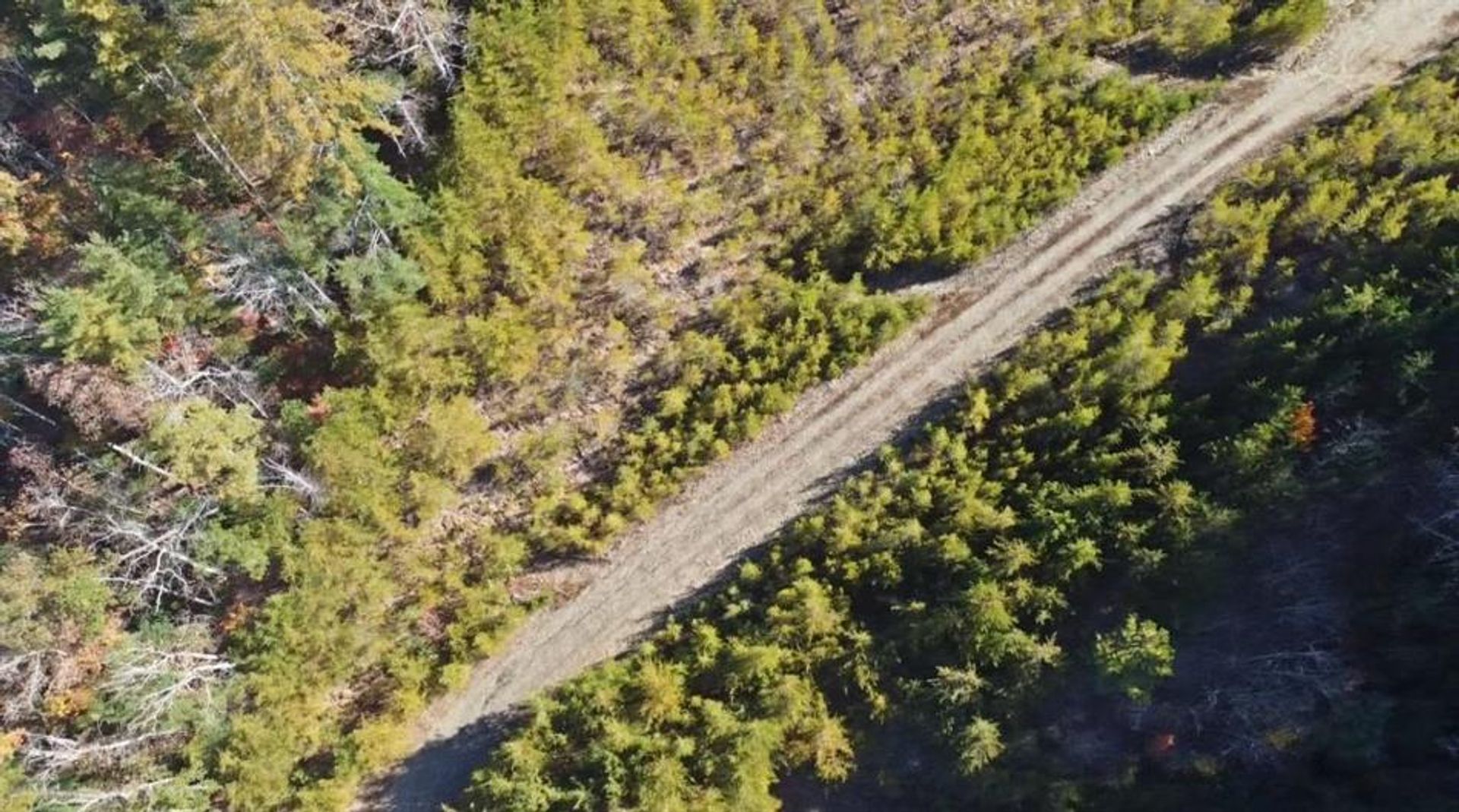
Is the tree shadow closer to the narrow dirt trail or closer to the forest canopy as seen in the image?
the narrow dirt trail

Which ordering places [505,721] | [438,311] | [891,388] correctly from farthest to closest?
[438,311]
[891,388]
[505,721]

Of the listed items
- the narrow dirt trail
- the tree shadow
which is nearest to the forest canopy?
the narrow dirt trail

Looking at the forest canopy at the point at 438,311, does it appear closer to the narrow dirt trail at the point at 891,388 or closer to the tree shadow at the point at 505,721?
the narrow dirt trail at the point at 891,388

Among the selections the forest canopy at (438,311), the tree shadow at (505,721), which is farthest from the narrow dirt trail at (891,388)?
the forest canopy at (438,311)

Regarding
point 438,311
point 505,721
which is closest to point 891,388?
point 438,311

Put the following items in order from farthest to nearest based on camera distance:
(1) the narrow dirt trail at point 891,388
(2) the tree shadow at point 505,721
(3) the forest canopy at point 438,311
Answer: (1) the narrow dirt trail at point 891,388
(2) the tree shadow at point 505,721
(3) the forest canopy at point 438,311

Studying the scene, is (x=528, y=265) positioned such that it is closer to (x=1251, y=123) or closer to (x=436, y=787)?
(x=436, y=787)

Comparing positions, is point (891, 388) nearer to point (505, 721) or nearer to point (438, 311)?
point (438, 311)

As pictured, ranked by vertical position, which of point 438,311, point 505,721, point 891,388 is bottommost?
point 505,721
